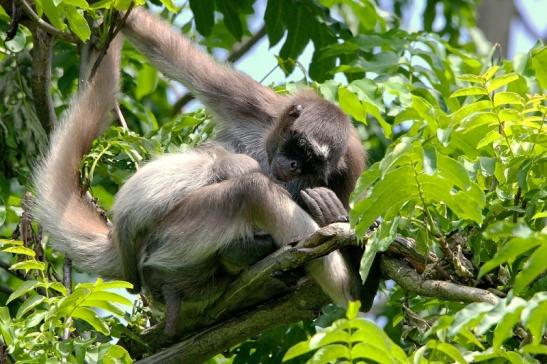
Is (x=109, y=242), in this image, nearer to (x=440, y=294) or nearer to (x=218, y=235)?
(x=218, y=235)

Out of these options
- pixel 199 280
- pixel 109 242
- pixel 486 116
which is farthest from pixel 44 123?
pixel 486 116

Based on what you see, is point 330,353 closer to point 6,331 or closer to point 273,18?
point 6,331

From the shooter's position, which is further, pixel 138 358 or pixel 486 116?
pixel 138 358

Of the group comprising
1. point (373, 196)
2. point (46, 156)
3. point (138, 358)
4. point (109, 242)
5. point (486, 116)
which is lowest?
point (138, 358)

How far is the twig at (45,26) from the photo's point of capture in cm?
663

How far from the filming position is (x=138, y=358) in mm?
6699

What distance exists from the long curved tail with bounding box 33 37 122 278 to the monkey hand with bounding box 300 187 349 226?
4.88 ft

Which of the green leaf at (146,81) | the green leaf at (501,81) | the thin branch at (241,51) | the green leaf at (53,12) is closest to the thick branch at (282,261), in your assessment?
the green leaf at (501,81)

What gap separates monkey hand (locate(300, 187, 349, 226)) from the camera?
624 cm

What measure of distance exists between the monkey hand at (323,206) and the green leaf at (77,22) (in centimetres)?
168

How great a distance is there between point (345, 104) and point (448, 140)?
7.66ft

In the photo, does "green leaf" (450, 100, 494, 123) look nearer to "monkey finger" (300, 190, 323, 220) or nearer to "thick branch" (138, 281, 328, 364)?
"monkey finger" (300, 190, 323, 220)

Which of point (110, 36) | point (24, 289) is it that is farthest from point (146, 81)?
point (24, 289)

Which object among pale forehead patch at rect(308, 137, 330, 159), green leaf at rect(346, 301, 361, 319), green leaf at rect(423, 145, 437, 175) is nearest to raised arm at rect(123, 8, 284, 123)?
pale forehead patch at rect(308, 137, 330, 159)
